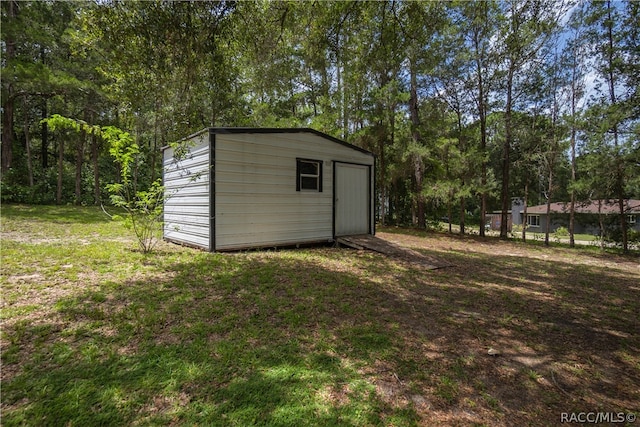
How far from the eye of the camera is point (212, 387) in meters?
2.00

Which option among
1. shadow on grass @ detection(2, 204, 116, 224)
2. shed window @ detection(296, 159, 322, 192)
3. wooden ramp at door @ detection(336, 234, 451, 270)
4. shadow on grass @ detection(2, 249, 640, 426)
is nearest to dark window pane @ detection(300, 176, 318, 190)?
shed window @ detection(296, 159, 322, 192)

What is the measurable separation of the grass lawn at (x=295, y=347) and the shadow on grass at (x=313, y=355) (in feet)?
0.04

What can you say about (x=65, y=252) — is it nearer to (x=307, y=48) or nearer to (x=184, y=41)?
(x=184, y=41)

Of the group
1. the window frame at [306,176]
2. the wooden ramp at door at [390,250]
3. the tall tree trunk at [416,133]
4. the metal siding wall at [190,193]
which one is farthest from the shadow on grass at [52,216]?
the tall tree trunk at [416,133]

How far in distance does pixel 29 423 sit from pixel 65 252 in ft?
14.9

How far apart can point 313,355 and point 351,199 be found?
20.5 ft

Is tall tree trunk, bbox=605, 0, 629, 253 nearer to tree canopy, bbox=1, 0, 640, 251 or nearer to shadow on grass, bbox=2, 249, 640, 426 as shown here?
tree canopy, bbox=1, 0, 640, 251

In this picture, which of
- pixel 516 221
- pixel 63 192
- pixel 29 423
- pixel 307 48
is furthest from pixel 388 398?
pixel 516 221

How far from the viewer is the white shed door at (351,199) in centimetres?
805

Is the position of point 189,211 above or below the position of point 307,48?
below

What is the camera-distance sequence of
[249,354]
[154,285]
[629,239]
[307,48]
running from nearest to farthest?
[249,354]
[154,285]
[307,48]
[629,239]

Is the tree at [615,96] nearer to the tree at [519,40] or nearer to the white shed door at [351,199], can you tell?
the tree at [519,40]

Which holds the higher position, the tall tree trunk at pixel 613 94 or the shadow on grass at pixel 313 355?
the tall tree trunk at pixel 613 94

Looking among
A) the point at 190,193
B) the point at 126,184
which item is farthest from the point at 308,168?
the point at 126,184
